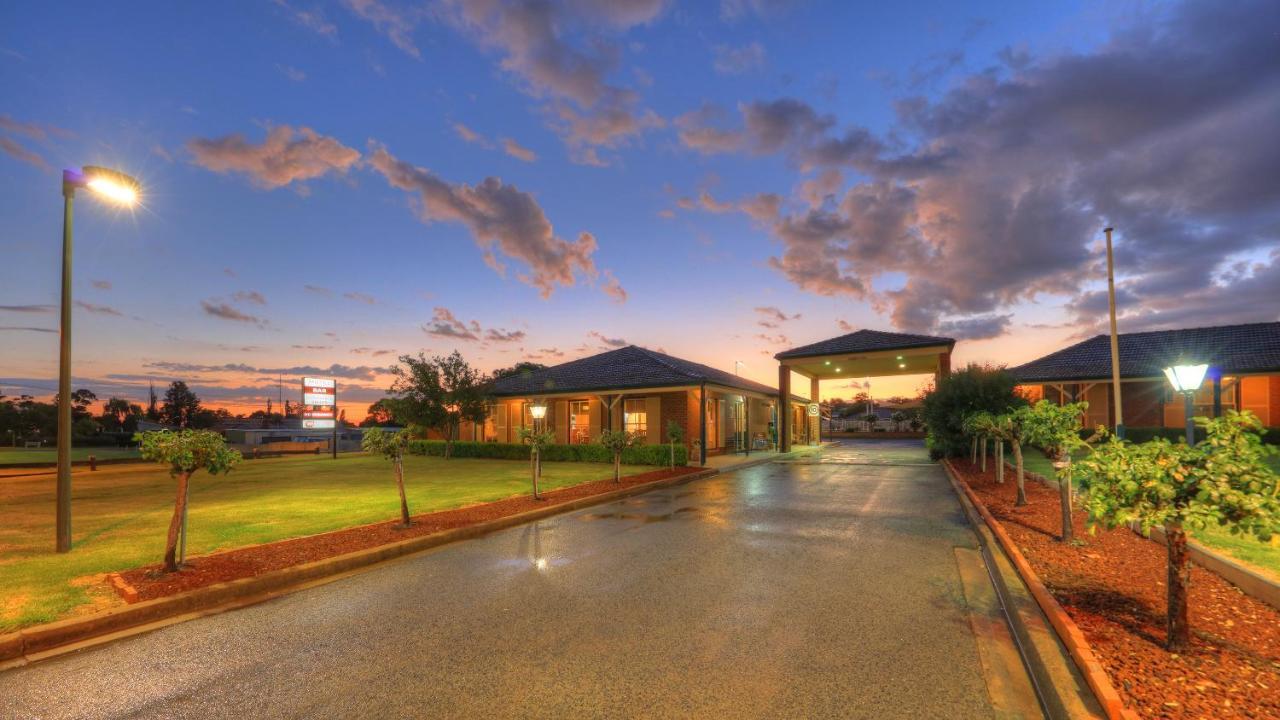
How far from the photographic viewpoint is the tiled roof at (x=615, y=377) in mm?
24375

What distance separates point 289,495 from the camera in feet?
44.3

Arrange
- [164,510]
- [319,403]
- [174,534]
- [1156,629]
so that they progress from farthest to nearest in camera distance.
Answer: [319,403] → [164,510] → [174,534] → [1156,629]

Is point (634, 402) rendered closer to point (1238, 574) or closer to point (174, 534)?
point (174, 534)

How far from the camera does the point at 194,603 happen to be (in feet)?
18.3

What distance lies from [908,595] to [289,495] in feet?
45.8

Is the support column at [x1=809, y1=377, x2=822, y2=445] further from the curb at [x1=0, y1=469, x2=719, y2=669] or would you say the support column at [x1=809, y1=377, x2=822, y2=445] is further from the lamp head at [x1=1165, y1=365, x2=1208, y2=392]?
the curb at [x1=0, y1=469, x2=719, y2=669]

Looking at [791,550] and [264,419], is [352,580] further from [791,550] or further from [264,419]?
[264,419]

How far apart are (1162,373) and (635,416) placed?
77.4 ft

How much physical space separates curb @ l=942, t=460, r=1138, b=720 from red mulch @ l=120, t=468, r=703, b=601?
25.4 feet

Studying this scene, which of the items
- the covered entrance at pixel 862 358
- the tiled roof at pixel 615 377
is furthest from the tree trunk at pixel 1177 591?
the covered entrance at pixel 862 358

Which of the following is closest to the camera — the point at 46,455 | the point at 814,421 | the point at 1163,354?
the point at 1163,354

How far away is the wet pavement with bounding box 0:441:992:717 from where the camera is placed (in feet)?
11.9

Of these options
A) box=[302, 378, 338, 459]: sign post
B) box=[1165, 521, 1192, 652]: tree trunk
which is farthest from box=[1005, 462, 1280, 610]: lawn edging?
box=[302, 378, 338, 459]: sign post

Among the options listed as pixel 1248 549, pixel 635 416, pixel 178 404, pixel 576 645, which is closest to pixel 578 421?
pixel 635 416
